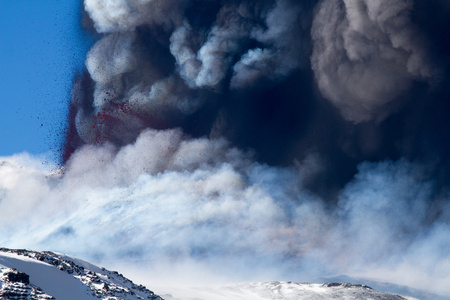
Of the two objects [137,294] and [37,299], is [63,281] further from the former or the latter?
[137,294]

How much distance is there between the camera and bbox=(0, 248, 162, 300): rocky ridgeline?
204ft

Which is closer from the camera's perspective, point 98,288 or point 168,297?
point 98,288

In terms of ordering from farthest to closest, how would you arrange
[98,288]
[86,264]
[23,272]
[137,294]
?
[86,264] < [137,294] < [98,288] < [23,272]

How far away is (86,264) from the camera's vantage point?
107 metres

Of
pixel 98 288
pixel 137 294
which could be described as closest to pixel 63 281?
pixel 98 288

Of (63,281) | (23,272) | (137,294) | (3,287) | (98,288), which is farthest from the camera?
(137,294)

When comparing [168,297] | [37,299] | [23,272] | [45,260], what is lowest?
[37,299]

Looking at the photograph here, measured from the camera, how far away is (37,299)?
62500mm

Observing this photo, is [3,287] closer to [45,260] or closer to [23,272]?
[23,272]

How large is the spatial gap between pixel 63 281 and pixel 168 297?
3791 inches

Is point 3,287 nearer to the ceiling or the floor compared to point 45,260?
nearer to the floor

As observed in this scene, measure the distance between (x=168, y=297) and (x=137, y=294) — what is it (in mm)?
74669

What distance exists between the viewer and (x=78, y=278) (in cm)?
8281

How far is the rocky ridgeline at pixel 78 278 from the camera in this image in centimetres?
6215
